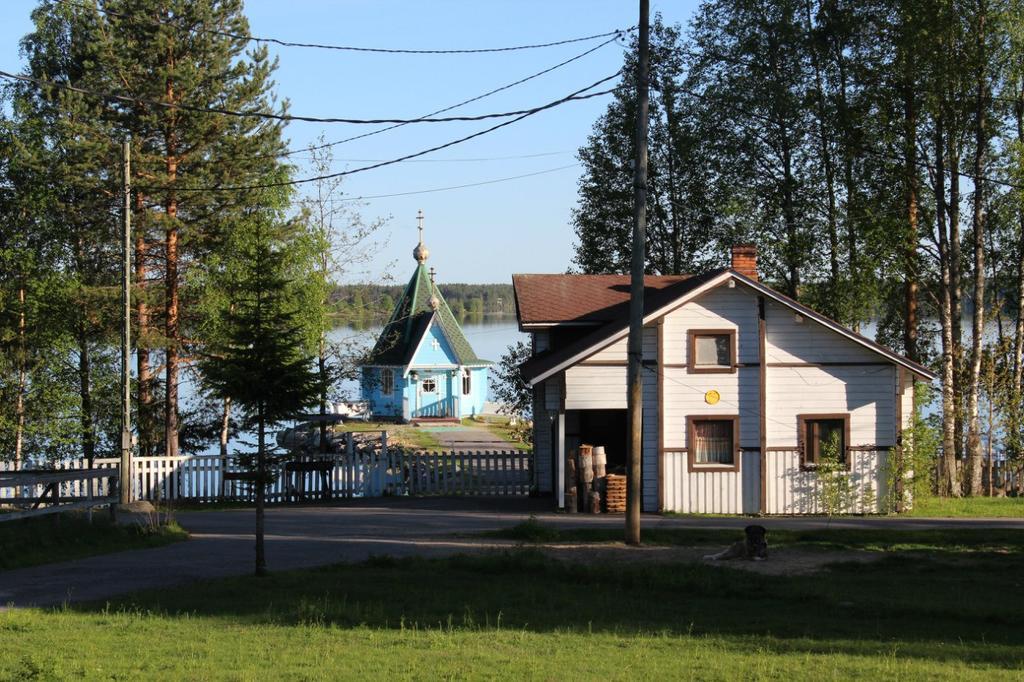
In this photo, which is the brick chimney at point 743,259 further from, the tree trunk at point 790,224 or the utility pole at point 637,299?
the utility pole at point 637,299

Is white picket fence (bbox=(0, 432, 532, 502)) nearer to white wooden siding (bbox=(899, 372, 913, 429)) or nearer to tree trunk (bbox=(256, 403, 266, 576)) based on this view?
white wooden siding (bbox=(899, 372, 913, 429))

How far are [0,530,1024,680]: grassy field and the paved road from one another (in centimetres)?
145

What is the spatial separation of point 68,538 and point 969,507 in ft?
65.7

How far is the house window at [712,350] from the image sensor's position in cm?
2638

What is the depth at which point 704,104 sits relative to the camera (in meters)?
38.8

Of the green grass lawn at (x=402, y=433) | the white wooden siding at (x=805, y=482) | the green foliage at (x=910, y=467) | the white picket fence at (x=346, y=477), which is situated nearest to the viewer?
the green foliage at (x=910, y=467)

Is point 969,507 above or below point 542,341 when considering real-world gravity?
below

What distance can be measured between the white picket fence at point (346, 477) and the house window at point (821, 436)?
778 centimetres

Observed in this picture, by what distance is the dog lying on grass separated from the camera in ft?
56.9

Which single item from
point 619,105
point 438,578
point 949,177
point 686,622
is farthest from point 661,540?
point 619,105

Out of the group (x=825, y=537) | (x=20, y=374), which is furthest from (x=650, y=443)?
(x=20, y=374)

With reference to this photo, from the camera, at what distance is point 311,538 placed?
21.3 metres

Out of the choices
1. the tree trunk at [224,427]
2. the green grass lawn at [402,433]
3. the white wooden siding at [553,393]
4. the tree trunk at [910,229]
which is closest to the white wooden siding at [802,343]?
the white wooden siding at [553,393]

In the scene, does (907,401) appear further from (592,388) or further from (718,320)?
(592,388)
